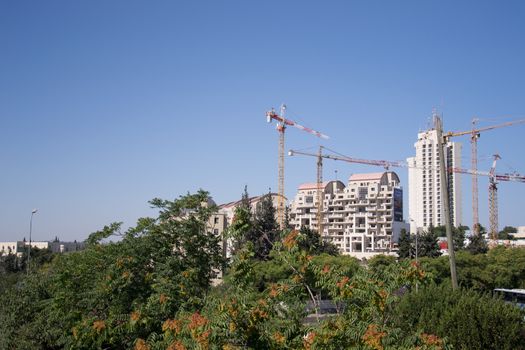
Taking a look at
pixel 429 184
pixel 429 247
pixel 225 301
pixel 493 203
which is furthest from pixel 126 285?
pixel 429 184

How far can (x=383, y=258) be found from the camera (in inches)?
1515

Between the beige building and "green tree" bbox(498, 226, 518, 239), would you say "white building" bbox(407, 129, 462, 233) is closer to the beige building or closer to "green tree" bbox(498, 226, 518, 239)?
"green tree" bbox(498, 226, 518, 239)

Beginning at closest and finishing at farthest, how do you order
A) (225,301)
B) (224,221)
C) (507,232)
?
(225,301) < (224,221) < (507,232)

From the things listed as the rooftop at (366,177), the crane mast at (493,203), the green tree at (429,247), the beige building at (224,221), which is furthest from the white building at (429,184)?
the beige building at (224,221)

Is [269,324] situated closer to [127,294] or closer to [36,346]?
[127,294]

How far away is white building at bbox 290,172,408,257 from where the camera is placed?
320ft

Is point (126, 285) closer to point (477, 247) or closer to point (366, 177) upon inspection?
point (477, 247)

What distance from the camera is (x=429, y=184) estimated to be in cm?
14275

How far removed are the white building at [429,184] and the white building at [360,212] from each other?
118 feet

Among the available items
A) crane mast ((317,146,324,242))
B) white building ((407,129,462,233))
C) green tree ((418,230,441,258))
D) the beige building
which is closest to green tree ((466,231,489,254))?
green tree ((418,230,441,258))

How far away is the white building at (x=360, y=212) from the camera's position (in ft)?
320

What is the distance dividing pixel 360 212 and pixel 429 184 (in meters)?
49.7

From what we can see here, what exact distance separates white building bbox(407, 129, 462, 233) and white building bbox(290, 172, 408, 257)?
35.8m

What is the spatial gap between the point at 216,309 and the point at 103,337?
9.75 feet
